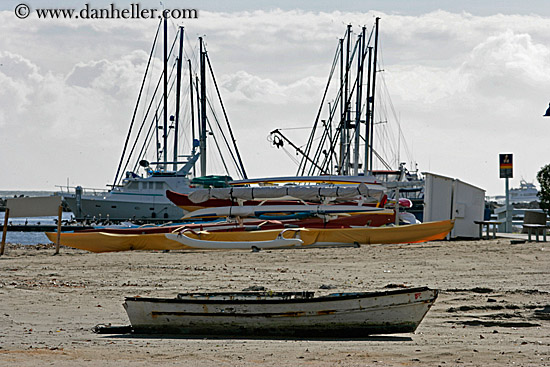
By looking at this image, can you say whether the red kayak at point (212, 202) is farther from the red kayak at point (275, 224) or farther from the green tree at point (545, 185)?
the green tree at point (545, 185)

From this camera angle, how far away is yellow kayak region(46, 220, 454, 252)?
2534 centimetres

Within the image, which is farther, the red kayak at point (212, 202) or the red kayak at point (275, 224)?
the red kayak at point (212, 202)

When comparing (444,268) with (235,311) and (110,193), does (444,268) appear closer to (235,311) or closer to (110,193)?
(235,311)

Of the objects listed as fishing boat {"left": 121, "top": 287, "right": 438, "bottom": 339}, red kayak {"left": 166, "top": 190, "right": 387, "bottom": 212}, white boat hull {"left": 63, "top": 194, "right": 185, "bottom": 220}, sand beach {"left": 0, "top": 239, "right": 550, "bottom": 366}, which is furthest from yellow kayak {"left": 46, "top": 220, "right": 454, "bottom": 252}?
white boat hull {"left": 63, "top": 194, "right": 185, "bottom": 220}

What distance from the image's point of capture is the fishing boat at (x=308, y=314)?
1002 cm

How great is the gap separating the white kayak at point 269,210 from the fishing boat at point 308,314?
20.8 meters

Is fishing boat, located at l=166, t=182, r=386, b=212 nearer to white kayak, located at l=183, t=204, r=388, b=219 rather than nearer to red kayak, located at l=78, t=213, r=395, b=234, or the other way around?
white kayak, located at l=183, t=204, r=388, b=219

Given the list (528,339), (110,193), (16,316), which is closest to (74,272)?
(16,316)

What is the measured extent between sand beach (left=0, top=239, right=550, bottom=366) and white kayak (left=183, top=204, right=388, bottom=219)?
688cm

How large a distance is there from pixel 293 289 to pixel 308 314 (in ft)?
14.6

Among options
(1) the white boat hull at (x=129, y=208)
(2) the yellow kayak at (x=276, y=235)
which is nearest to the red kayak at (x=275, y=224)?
(2) the yellow kayak at (x=276, y=235)

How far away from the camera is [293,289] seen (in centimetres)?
1449

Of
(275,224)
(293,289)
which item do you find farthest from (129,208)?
(293,289)

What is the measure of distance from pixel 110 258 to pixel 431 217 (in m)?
11.9
